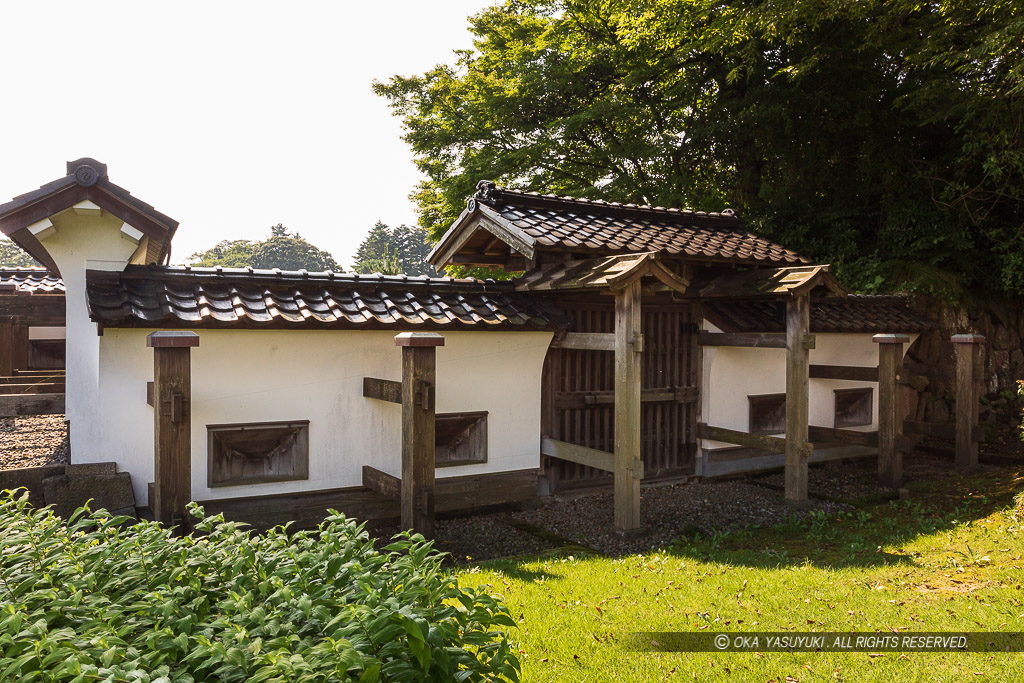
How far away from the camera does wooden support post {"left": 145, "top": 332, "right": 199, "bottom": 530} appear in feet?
16.1

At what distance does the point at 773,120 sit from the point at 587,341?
11754 mm

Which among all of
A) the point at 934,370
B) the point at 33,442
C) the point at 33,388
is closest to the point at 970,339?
the point at 934,370

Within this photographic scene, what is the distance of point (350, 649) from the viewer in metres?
2.00

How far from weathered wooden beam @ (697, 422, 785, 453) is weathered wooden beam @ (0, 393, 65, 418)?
7677 millimetres

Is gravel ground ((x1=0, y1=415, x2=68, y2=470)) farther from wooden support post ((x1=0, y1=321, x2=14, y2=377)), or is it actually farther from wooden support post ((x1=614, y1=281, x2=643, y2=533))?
wooden support post ((x1=614, y1=281, x2=643, y2=533))

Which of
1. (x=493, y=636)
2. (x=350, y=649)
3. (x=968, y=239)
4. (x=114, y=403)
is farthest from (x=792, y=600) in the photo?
(x=968, y=239)

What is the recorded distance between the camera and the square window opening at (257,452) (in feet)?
20.9

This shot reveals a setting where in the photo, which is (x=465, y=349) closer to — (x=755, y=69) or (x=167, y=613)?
(x=167, y=613)

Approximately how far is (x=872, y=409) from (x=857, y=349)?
121cm

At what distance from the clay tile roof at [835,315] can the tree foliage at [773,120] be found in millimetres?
955

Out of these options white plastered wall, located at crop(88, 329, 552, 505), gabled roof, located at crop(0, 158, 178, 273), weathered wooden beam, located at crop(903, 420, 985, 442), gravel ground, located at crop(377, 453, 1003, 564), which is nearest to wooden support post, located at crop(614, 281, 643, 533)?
gravel ground, located at crop(377, 453, 1003, 564)

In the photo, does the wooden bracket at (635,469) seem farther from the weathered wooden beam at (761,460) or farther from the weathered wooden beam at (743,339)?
the weathered wooden beam at (761,460)

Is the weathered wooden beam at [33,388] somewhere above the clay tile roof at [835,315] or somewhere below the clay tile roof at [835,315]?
below

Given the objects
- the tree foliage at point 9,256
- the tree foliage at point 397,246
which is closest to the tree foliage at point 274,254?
the tree foliage at point 397,246
